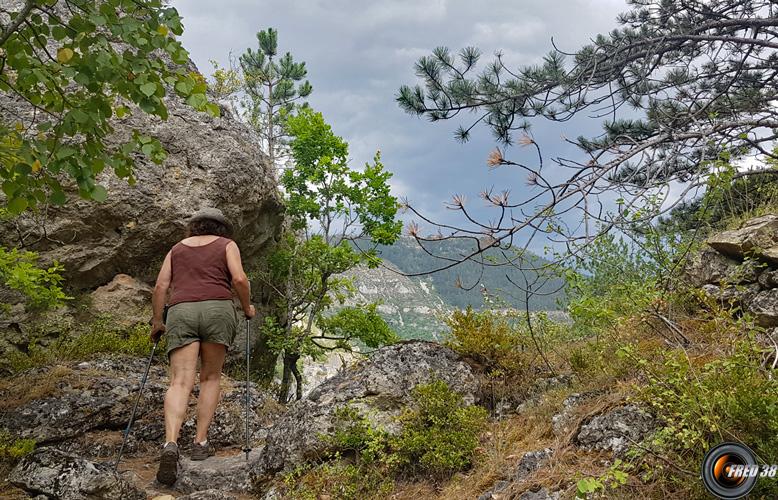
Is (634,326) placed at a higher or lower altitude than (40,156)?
lower

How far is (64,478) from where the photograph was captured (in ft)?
12.5

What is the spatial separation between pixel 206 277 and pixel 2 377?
137 inches

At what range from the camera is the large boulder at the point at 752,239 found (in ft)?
16.7

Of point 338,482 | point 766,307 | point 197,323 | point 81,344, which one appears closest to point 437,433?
point 338,482

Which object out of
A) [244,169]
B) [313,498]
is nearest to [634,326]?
[313,498]

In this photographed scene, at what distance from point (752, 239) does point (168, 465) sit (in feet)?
19.8

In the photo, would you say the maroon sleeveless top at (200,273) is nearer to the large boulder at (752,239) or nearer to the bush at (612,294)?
the bush at (612,294)

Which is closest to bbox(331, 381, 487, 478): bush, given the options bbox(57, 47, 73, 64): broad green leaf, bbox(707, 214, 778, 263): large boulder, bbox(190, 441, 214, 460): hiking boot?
bbox(190, 441, 214, 460): hiking boot

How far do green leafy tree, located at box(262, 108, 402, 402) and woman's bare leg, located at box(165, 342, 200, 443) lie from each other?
295 inches

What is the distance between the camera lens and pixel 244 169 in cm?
986

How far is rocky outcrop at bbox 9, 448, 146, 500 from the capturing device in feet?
12.3

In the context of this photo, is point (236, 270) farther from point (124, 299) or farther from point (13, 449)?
point (124, 299)

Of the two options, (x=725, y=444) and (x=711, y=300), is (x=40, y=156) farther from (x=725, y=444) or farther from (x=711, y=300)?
(x=711, y=300)

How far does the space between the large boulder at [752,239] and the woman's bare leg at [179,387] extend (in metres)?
5.50
